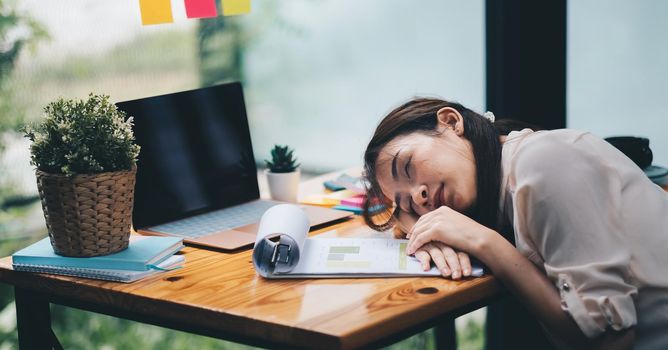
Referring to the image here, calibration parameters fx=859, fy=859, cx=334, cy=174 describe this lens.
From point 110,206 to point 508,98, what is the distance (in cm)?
127

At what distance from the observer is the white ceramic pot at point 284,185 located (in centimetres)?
195

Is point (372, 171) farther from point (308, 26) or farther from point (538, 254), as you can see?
point (308, 26)

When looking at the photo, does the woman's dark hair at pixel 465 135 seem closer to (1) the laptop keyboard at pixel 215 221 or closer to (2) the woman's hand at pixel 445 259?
(2) the woman's hand at pixel 445 259

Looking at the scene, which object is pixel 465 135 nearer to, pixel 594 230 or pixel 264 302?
pixel 594 230

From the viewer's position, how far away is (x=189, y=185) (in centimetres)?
183

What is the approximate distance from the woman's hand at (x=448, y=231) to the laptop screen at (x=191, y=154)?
0.57 metres

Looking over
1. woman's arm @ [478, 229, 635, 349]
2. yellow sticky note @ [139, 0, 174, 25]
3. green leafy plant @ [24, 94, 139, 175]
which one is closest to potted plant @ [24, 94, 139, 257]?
green leafy plant @ [24, 94, 139, 175]

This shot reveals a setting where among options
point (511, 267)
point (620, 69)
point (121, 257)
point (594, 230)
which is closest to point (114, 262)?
point (121, 257)

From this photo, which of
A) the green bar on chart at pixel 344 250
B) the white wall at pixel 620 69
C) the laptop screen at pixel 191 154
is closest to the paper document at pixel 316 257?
the green bar on chart at pixel 344 250

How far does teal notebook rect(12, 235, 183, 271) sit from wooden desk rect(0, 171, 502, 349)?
1.0 inches

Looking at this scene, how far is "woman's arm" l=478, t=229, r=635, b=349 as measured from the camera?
1271mm

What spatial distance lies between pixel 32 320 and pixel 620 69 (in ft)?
5.32

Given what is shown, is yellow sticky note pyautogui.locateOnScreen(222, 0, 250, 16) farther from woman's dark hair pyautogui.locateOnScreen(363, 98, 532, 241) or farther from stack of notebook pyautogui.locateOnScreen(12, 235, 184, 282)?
stack of notebook pyautogui.locateOnScreen(12, 235, 184, 282)

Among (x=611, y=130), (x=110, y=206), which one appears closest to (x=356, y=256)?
(x=110, y=206)
